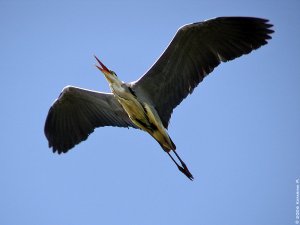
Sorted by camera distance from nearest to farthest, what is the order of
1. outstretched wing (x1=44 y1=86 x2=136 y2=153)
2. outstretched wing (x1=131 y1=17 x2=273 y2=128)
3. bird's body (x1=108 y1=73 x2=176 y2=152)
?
outstretched wing (x1=131 y1=17 x2=273 y2=128) → bird's body (x1=108 y1=73 x2=176 y2=152) → outstretched wing (x1=44 y1=86 x2=136 y2=153)

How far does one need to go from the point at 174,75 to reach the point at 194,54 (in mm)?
690

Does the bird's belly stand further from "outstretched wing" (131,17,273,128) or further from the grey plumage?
"outstretched wing" (131,17,273,128)

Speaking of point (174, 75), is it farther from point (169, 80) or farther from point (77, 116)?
point (77, 116)

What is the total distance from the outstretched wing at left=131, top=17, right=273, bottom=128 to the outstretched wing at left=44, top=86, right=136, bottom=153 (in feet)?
3.45

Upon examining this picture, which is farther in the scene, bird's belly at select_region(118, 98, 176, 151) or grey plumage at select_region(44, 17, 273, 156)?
bird's belly at select_region(118, 98, 176, 151)

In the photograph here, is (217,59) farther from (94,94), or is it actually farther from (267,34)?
(94,94)

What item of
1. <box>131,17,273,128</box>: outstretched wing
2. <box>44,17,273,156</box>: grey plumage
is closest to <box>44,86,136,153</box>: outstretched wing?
<box>44,17,273,156</box>: grey plumage

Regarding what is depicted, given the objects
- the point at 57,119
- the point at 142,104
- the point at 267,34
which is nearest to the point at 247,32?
the point at 267,34

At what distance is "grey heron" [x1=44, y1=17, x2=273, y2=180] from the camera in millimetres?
12148

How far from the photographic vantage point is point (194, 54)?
12555 millimetres

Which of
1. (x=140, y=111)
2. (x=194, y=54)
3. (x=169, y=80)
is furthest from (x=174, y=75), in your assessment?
(x=140, y=111)

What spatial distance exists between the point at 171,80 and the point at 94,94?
196 centimetres

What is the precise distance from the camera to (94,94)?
13.5 metres

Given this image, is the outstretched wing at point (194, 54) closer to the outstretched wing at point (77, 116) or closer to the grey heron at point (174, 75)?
the grey heron at point (174, 75)
